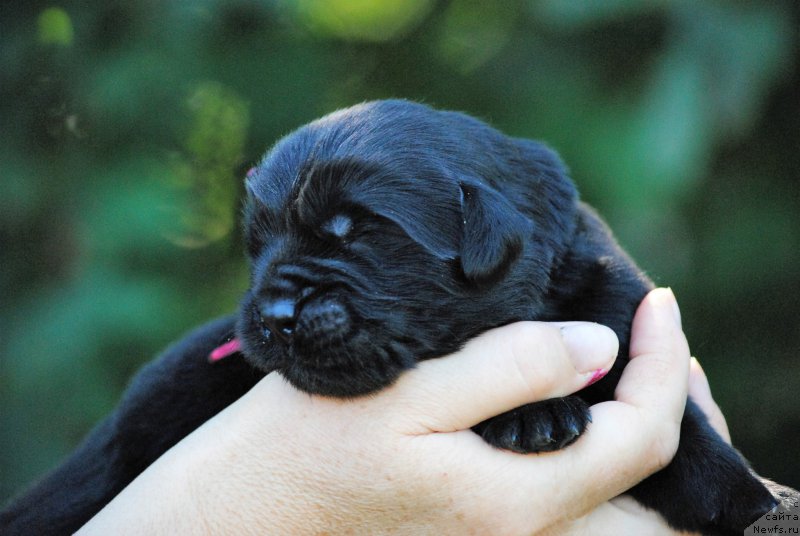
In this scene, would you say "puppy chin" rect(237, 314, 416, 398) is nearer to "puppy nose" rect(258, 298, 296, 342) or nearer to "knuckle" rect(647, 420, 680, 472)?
"puppy nose" rect(258, 298, 296, 342)

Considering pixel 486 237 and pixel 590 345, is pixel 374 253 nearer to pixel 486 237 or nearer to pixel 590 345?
pixel 486 237

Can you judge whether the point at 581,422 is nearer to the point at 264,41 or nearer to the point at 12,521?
the point at 12,521

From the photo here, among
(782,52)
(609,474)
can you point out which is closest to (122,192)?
Answer: (609,474)

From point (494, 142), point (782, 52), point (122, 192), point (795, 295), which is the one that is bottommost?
point (122, 192)

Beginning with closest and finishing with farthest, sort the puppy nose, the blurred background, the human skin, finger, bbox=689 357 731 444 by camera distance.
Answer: the puppy nose, the human skin, finger, bbox=689 357 731 444, the blurred background

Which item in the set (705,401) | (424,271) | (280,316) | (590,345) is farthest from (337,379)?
(705,401)

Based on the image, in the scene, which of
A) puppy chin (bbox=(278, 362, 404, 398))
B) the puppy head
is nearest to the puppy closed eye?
the puppy head
